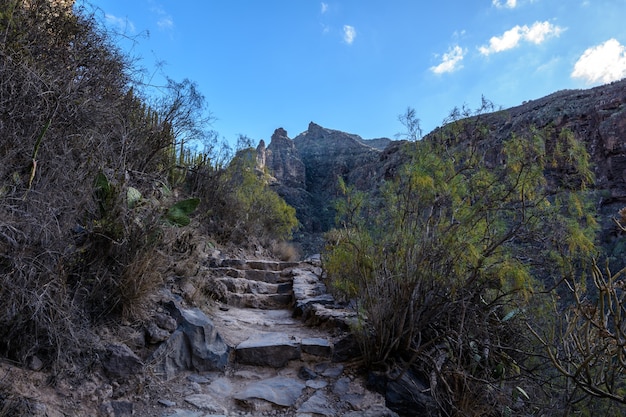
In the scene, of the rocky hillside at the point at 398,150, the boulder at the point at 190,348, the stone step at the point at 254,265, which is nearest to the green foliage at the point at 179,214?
the boulder at the point at 190,348

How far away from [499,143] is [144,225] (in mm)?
3345

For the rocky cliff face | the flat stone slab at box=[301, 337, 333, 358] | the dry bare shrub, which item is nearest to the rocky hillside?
the rocky cliff face

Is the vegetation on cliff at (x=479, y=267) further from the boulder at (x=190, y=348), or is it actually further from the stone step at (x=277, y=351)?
the boulder at (x=190, y=348)

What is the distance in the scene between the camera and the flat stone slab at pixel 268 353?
3.36 m

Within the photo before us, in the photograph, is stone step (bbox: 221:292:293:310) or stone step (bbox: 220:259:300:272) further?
stone step (bbox: 220:259:300:272)

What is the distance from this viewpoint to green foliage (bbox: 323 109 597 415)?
2.95 meters

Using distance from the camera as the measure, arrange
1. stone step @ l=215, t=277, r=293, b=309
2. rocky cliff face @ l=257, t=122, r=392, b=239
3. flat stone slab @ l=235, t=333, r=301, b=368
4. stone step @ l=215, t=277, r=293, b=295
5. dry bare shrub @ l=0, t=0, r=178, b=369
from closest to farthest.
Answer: dry bare shrub @ l=0, t=0, r=178, b=369 < flat stone slab @ l=235, t=333, r=301, b=368 < stone step @ l=215, t=277, r=293, b=309 < stone step @ l=215, t=277, r=293, b=295 < rocky cliff face @ l=257, t=122, r=392, b=239

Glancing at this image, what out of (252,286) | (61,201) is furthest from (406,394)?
(252,286)

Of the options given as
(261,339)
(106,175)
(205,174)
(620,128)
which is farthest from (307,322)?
(620,128)

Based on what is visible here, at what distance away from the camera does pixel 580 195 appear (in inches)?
124

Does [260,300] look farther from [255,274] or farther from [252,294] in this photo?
[255,274]

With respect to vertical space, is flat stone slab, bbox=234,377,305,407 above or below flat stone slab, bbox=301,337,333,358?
below

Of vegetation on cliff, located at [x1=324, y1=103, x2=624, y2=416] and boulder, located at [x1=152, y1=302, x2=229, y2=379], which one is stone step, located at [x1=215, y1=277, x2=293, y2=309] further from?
vegetation on cliff, located at [x1=324, y1=103, x2=624, y2=416]

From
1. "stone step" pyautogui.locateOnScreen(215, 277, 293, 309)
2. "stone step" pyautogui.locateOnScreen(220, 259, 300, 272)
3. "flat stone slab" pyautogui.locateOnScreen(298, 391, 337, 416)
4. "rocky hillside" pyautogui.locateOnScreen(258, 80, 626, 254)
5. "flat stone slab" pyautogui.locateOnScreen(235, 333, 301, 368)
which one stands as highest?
"rocky hillside" pyautogui.locateOnScreen(258, 80, 626, 254)
